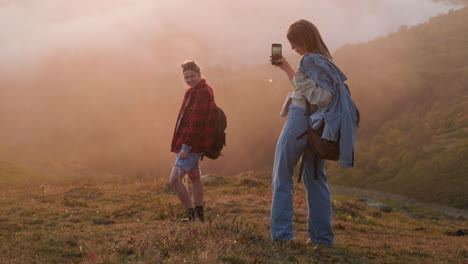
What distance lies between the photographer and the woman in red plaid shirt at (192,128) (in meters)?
7.79

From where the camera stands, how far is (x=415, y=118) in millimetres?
98375

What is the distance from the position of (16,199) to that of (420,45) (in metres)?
186

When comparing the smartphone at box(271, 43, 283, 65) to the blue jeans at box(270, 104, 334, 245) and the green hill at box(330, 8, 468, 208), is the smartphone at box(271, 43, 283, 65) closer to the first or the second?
the blue jeans at box(270, 104, 334, 245)

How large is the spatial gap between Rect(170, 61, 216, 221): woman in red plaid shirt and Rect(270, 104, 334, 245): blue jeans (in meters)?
2.10

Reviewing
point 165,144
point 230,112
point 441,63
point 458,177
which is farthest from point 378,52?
point 458,177

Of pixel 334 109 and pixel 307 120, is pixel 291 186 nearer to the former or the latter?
pixel 307 120

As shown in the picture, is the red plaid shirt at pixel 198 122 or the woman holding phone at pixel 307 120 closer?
the woman holding phone at pixel 307 120

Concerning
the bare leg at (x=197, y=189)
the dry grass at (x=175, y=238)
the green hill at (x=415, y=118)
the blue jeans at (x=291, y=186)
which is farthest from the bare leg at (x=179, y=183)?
the green hill at (x=415, y=118)

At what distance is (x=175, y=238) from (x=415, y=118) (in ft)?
330

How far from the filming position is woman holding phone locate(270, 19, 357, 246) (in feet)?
18.3

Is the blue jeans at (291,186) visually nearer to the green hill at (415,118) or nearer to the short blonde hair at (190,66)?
the short blonde hair at (190,66)

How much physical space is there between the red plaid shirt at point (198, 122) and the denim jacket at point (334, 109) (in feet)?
8.37

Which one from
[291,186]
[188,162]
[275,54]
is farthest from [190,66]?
[291,186]

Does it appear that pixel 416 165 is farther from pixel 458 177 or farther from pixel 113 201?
pixel 113 201
